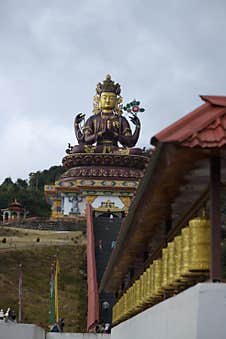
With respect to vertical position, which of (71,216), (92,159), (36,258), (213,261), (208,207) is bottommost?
(213,261)

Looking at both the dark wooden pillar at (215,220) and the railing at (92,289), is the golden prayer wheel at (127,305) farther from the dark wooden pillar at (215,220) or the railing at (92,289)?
the railing at (92,289)

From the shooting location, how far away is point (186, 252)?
28.9 ft

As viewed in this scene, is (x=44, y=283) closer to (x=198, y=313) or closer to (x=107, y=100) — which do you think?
(x=107, y=100)

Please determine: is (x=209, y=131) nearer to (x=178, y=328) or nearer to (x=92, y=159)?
(x=178, y=328)

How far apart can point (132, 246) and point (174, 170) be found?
753 cm

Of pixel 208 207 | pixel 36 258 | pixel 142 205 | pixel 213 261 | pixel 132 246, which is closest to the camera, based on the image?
pixel 213 261

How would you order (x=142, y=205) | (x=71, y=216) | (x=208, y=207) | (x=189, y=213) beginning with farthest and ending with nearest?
(x=71, y=216) < (x=142, y=205) < (x=189, y=213) < (x=208, y=207)

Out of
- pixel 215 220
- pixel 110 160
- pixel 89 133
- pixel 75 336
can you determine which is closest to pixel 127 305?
pixel 75 336

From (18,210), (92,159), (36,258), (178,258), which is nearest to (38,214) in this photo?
(18,210)

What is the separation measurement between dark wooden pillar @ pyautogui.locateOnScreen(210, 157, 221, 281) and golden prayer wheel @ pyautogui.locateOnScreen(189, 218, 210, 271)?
234 mm

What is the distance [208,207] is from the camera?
8898 mm

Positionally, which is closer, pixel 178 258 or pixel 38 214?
pixel 178 258

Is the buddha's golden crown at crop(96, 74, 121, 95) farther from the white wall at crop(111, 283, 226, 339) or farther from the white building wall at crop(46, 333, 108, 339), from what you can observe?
the white wall at crop(111, 283, 226, 339)

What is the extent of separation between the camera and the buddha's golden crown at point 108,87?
7650 centimetres
